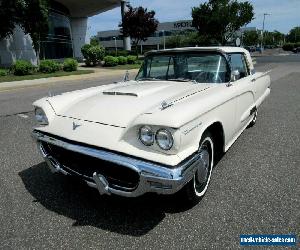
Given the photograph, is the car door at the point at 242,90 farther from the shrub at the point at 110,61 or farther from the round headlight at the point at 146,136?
the shrub at the point at 110,61

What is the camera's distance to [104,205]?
139 inches

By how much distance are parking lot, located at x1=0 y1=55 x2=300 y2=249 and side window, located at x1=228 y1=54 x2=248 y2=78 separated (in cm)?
134

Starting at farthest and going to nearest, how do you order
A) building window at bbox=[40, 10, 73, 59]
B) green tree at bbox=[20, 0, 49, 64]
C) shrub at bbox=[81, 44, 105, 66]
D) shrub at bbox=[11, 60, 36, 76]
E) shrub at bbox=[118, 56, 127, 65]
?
building window at bbox=[40, 10, 73, 59] → shrub at bbox=[118, 56, 127, 65] → shrub at bbox=[81, 44, 105, 66] → green tree at bbox=[20, 0, 49, 64] → shrub at bbox=[11, 60, 36, 76]

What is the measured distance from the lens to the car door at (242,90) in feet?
14.8

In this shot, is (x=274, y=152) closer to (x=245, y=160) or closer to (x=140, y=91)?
(x=245, y=160)

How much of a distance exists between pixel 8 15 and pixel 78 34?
83.5ft

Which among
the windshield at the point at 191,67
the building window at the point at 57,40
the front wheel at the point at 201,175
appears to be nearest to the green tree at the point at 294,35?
the building window at the point at 57,40

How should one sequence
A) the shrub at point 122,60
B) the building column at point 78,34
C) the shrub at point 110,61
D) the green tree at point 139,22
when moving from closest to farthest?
1. the shrub at point 110,61
2. the shrub at point 122,60
3. the green tree at point 139,22
4. the building column at point 78,34

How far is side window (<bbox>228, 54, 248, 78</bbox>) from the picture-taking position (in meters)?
4.77

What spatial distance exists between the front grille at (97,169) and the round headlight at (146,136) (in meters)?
0.29

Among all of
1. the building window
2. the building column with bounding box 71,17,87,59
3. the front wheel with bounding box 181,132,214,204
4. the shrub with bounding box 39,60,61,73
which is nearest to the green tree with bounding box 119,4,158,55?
the building window

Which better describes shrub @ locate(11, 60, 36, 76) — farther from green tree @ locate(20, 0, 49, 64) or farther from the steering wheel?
the steering wheel

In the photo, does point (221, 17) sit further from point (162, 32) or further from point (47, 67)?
point (162, 32)

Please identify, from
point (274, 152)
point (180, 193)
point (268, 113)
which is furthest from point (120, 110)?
point (268, 113)
